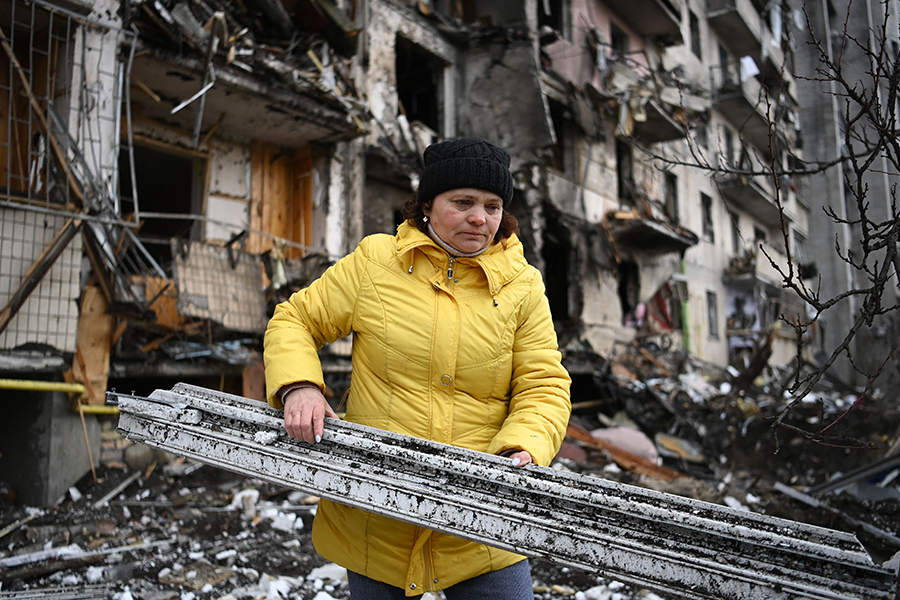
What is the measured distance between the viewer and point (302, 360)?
Result: 1.66 meters

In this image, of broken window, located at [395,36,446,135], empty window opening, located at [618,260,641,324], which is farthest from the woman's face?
empty window opening, located at [618,260,641,324]

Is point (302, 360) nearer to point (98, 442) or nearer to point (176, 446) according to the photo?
point (176, 446)

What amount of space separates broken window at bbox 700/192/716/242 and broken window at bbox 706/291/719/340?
194 cm

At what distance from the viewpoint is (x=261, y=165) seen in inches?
317

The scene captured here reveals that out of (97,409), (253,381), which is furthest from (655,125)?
(97,409)

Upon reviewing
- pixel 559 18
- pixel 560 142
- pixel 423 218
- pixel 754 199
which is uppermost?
pixel 559 18

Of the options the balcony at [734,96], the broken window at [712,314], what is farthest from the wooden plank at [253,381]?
the balcony at [734,96]

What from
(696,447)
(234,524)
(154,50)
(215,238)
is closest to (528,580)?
(234,524)

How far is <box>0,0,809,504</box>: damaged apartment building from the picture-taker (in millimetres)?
4840

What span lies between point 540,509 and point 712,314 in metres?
19.2

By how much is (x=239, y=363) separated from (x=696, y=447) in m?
7.14

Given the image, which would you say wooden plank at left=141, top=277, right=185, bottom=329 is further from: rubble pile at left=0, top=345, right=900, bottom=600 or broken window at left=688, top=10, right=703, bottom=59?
broken window at left=688, top=10, right=703, bottom=59

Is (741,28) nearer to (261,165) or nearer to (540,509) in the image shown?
(261,165)

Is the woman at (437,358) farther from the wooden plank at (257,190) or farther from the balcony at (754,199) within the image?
the balcony at (754,199)
